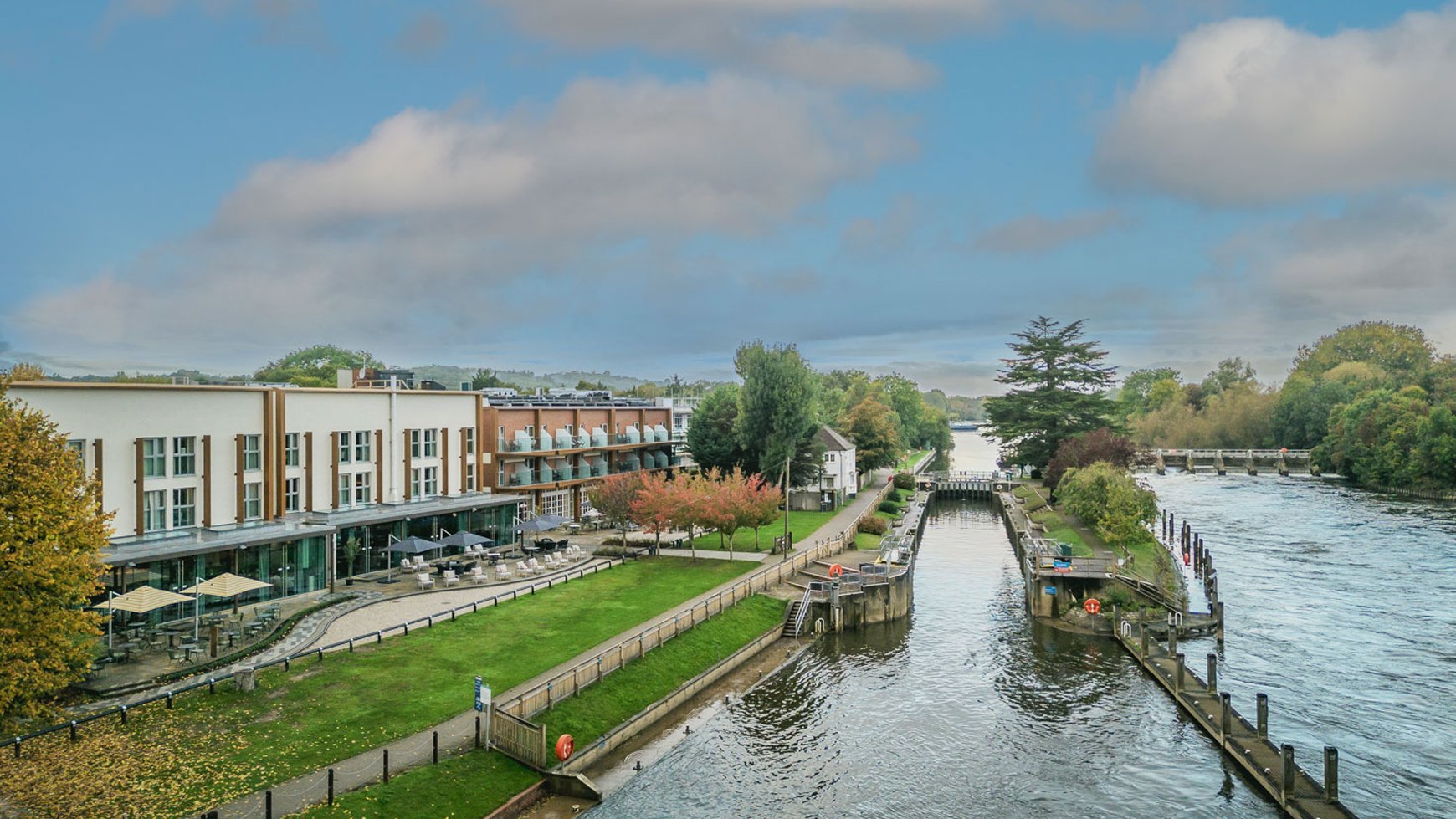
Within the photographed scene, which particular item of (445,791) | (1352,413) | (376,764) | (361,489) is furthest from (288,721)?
(1352,413)

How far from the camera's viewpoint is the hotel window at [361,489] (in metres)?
51.9

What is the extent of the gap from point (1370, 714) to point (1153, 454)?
135 m

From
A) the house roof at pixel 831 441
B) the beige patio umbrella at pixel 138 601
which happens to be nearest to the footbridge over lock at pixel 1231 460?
the house roof at pixel 831 441

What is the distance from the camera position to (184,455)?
42250 millimetres

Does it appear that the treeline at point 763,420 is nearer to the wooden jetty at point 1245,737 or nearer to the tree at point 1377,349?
the wooden jetty at point 1245,737

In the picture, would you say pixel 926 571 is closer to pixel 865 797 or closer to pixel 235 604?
pixel 865 797

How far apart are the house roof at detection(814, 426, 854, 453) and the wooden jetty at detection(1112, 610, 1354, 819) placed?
46.5 m

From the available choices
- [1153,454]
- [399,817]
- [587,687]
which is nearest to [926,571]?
[587,687]

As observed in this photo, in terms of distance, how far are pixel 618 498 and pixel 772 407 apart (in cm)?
2398

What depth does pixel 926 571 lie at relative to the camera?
64375mm

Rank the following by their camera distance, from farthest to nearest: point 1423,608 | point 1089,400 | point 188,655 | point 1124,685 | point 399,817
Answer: point 1089,400 → point 1423,608 → point 1124,685 → point 188,655 → point 399,817

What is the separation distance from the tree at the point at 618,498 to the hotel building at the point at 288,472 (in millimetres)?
5478

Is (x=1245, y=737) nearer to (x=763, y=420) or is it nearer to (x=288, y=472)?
(x=288, y=472)

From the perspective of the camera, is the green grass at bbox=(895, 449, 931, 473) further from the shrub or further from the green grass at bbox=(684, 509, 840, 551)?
the shrub
